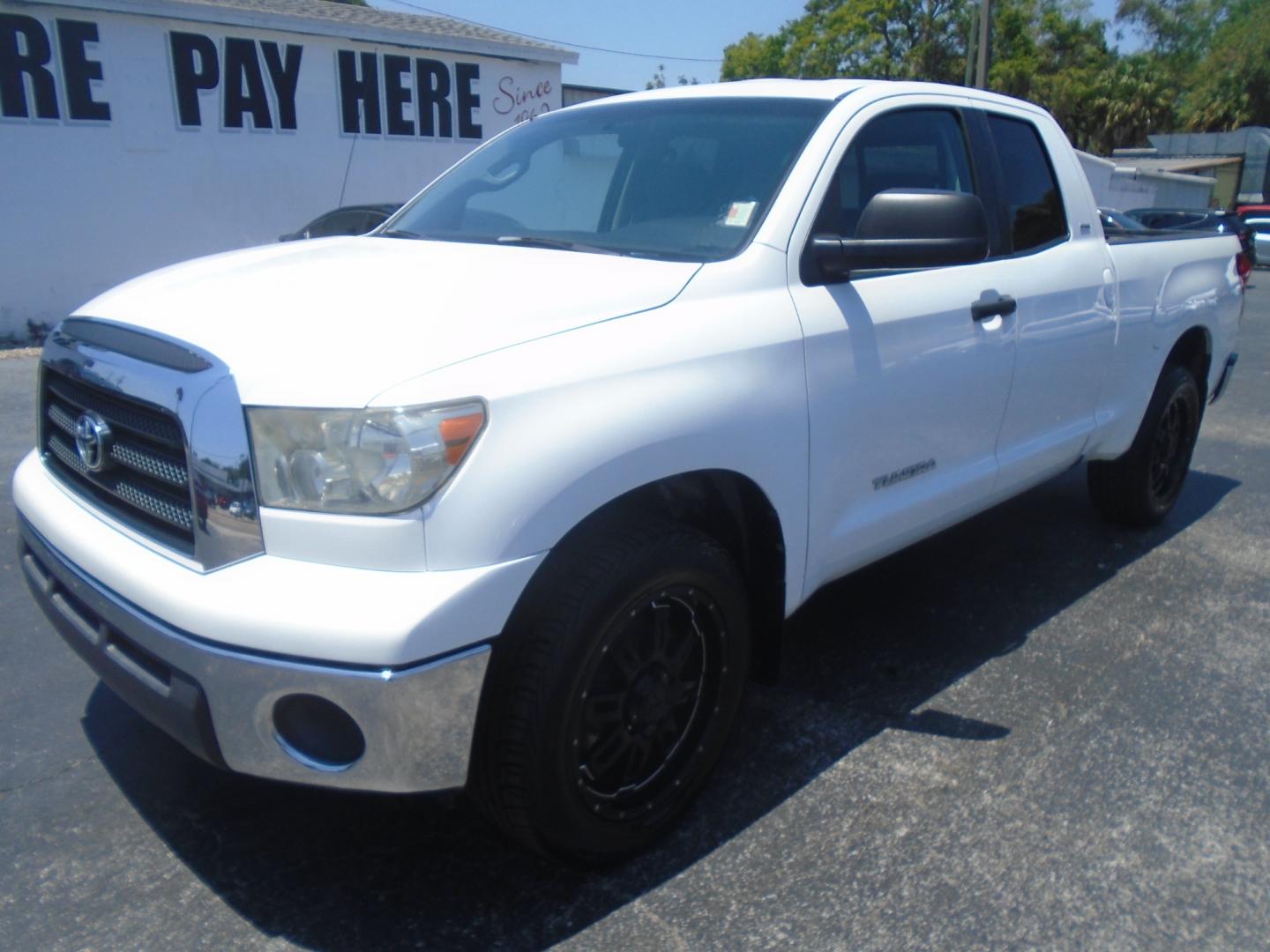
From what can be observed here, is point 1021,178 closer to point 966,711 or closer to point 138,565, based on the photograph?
point 966,711

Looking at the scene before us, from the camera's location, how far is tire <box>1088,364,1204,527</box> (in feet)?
15.8

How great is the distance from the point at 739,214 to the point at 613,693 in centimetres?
133

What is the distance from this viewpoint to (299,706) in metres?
2.12

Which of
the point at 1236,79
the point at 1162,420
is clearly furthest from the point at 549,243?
the point at 1236,79

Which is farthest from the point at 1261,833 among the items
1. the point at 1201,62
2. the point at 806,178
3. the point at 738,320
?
the point at 1201,62

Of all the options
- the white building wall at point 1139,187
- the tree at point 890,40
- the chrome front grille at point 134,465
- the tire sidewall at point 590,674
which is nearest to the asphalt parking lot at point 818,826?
the tire sidewall at point 590,674

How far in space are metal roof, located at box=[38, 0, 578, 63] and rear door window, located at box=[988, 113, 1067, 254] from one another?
1086cm

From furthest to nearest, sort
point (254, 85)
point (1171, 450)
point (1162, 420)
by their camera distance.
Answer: point (254, 85), point (1171, 450), point (1162, 420)

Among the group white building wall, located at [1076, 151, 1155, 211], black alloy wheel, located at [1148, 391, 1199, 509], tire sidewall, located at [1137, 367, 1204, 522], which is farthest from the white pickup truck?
white building wall, located at [1076, 151, 1155, 211]

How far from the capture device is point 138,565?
226 centimetres

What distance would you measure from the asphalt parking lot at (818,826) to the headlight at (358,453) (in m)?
1.01

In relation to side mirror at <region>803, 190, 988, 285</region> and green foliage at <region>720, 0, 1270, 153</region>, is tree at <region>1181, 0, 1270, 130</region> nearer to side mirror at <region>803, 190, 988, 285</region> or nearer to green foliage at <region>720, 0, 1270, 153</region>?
green foliage at <region>720, 0, 1270, 153</region>

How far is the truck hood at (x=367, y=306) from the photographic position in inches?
83.6

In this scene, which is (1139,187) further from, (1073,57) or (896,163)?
(896,163)
